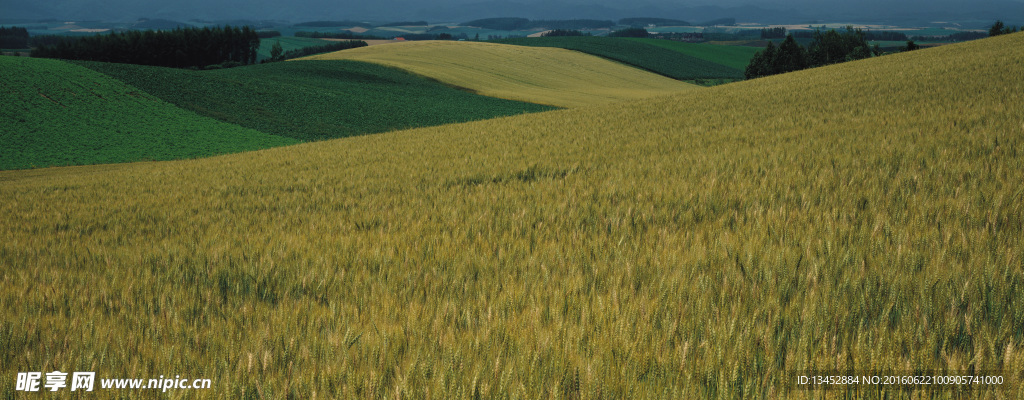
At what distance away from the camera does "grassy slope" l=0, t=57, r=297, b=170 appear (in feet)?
94.0

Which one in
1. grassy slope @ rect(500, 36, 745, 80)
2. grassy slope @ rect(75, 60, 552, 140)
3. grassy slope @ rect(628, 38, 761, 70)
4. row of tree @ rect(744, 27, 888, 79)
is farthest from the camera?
grassy slope @ rect(628, 38, 761, 70)

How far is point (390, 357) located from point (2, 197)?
13954mm

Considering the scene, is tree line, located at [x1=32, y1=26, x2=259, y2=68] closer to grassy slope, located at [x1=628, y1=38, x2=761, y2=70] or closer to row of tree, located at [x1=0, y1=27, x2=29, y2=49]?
row of tree, located at [x1=0, y1=27, x2=29, y2=49]

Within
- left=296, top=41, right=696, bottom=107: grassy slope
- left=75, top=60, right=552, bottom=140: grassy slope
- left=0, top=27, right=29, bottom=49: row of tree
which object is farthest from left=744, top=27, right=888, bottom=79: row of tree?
left=0, top=27, right=29, bottom=49: row of tree

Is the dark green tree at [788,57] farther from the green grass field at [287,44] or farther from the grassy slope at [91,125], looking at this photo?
the green grass field at [287,44]

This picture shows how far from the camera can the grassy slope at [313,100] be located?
41.4 metres

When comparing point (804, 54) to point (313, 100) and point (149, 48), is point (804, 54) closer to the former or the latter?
point (313, 100)

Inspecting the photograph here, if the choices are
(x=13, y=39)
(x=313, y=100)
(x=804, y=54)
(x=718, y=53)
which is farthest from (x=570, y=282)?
(x=13, y=39)

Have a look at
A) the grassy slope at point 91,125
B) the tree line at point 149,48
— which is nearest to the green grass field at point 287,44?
the tree line at point 149,48

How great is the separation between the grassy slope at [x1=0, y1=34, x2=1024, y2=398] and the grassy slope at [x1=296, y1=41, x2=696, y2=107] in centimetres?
4915

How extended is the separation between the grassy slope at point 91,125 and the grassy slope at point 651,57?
73635 mm

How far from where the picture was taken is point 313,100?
159 feet

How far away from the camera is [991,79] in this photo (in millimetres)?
14398

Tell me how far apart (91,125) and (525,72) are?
52.5 m
